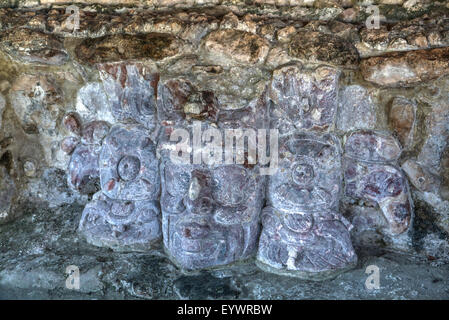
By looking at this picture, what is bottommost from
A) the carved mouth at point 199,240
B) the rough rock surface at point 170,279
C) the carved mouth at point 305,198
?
the rough rock surface at point 170,279

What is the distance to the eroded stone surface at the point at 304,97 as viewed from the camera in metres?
1.66

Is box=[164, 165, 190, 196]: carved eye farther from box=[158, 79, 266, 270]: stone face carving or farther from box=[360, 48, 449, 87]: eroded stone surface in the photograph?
box=[360, 48, 449, 87]: eroded stone surface

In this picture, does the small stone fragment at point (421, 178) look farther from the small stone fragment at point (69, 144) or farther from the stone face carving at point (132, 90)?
the small stone fragment at point (69, 144)

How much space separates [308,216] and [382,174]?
0.39 metres

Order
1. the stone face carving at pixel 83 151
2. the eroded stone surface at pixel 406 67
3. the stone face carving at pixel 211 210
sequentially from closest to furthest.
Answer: the eroded stone surface at pixel 406 67 < the stone face carving at pixel 211 210 < the stone face carving at pixel 83 151

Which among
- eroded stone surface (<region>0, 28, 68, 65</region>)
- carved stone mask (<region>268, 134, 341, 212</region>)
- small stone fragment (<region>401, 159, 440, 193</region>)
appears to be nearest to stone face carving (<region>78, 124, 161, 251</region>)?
eroded stone surface (<region>0, 28, 68, 65</region>)

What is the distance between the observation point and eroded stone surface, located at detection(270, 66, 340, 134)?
1659 millimetres

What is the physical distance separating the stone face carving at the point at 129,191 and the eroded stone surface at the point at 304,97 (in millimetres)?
627

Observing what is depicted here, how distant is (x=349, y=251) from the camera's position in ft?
5.53

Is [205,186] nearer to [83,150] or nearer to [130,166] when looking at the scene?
[130,166]

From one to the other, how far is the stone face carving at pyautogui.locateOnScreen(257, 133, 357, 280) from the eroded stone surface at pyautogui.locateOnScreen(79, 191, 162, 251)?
0.54 m

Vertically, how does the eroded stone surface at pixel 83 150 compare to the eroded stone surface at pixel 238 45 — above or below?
below

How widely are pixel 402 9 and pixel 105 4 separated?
1342mm

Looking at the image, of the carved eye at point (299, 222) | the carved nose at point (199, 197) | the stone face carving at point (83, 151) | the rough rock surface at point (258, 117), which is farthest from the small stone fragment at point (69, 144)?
the carved eye at point (299, 222)
